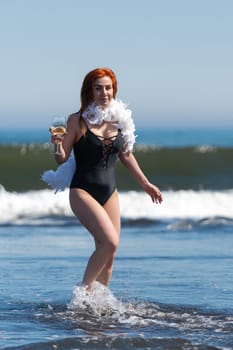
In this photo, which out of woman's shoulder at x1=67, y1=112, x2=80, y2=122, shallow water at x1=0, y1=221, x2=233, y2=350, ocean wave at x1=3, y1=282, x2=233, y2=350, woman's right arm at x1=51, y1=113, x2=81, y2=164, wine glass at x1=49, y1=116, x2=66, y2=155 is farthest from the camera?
woman's shoulder at x1=67, y1=112, x2=80, y2=122

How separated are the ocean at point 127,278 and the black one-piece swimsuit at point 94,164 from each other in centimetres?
84

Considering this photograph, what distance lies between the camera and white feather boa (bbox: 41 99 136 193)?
9.05 metres

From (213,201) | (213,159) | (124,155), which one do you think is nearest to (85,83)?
(124,155)

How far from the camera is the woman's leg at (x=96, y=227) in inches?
349

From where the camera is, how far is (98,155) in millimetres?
9023

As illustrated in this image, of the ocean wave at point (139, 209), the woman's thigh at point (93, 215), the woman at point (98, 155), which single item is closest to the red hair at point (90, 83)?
the woman at point (98, 155)

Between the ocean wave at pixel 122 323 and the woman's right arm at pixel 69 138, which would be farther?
the woman's right arm at pixel 69 138

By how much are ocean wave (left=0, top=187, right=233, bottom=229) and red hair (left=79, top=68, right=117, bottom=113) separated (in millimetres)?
8757

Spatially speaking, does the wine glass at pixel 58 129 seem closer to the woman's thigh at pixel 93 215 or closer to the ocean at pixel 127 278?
the woman's thigh at pixel 93 215

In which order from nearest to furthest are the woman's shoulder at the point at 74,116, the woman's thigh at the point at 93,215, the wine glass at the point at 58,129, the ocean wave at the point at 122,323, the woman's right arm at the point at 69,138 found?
the ocean wave at the point at 122,323 < the wine glass at the point at 58,129 < the woman's right arm at the point at 69,138 < the woman's thigh at the point at 93,215 < the woman's shoulder at the point at 74,116

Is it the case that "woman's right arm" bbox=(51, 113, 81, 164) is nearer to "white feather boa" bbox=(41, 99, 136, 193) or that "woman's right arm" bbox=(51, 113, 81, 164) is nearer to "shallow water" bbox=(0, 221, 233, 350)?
"white feather boa" bbox=(41, 99, 136, 193)

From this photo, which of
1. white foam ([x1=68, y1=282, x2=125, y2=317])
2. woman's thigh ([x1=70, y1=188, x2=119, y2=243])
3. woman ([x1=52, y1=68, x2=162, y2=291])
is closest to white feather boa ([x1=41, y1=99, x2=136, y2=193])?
woman ([x1=52, y1=68, x2=162, y2=291])

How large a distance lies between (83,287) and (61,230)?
27.7 ft

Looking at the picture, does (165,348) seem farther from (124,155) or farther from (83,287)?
(124,155)
